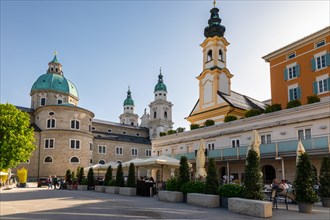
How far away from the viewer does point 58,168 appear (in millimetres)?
50875

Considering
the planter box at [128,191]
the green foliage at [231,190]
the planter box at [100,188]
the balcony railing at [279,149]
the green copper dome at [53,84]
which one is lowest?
the planter box at [100,188]

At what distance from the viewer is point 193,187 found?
1472 centimetres

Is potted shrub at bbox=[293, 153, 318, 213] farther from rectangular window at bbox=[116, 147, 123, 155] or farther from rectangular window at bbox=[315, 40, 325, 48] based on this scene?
rectangular window at bbox=[116, 147, 123, 155]

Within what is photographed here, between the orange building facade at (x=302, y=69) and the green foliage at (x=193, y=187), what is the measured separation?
1670 centimetres

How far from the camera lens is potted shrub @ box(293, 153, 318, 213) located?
11336mm

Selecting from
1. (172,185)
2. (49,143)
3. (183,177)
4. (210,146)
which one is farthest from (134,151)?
(183,177)

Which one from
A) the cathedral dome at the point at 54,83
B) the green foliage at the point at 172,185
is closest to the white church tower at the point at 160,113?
the cathedral dome at the point at 54,83

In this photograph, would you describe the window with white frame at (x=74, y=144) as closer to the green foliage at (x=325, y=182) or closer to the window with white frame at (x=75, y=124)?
the window with white frame at (x=75, y=124)

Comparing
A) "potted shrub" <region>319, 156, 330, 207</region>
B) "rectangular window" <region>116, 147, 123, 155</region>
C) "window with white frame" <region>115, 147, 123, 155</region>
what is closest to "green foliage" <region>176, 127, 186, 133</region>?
"potted shrub" <region>319, 156, 330, 207</region>

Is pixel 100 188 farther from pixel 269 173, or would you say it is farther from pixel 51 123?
pixel 51 123

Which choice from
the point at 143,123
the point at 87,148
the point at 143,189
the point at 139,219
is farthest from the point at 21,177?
the point at 143,123

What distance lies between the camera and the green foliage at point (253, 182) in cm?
1148

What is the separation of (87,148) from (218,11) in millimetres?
34227

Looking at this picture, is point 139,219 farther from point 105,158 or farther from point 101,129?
point 101,129
